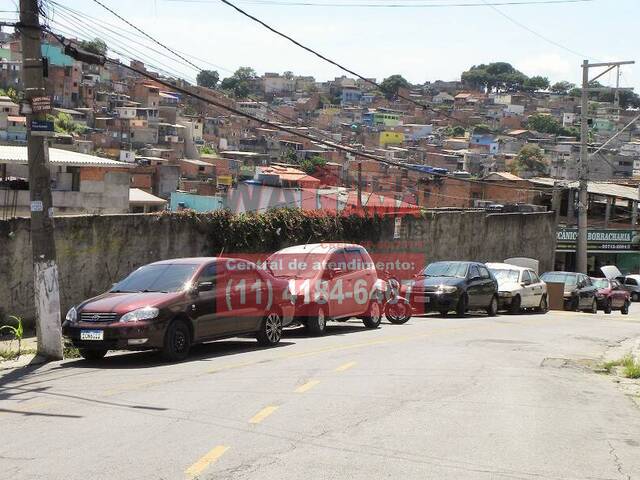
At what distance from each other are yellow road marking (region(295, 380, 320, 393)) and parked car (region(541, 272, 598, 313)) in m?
25.2

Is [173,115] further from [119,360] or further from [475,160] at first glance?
[119,360]

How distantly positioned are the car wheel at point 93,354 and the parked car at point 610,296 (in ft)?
90.0

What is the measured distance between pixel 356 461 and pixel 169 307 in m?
6.94

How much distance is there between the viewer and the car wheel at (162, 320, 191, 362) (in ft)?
45.1

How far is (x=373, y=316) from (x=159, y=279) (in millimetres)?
7500

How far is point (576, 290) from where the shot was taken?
35594 mm

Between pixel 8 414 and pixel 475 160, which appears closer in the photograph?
pixel 8 414

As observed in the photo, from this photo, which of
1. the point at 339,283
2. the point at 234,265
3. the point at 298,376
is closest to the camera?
the point at 298,376

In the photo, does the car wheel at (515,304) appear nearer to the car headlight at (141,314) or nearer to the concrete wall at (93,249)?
the concrete wall at (93,249)

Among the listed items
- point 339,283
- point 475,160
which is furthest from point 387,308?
point 475,160

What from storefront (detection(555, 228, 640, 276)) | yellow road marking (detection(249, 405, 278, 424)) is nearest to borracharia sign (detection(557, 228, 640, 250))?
storefront (detection(555, 228, 640, 276))

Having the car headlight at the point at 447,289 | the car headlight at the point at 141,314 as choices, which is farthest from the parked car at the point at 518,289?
the car headlight at the point at 141,314

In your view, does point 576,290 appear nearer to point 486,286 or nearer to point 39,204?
point 486,286

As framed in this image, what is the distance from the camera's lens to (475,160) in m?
120
